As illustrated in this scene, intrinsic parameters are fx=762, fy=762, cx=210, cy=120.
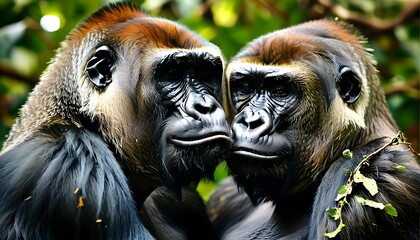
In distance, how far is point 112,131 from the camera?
4.76 meters

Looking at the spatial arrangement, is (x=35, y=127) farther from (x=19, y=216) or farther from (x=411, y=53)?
(x=411, y=53)

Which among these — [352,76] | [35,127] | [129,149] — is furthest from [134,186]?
[352,76]

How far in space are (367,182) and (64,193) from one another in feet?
5.81

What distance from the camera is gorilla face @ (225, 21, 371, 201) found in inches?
195

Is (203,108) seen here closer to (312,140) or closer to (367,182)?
(312,140)

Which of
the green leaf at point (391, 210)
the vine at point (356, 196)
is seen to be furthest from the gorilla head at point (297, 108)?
the green leaf at point (391, 210)

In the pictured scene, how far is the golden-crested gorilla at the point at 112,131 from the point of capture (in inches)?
168

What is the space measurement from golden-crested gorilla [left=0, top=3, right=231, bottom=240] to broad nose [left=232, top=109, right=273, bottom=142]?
220 mm

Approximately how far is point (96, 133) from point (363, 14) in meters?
4.81

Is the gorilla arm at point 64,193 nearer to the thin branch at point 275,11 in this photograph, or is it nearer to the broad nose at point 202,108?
the broad nose at point 202,108

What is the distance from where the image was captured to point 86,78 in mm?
4871

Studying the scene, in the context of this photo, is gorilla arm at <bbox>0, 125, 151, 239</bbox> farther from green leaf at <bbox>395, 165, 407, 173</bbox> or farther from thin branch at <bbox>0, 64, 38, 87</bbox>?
thin branch at <bbox>0, 64, 38, 87</bbox>

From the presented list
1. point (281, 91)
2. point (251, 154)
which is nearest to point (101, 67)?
point (251, 154)

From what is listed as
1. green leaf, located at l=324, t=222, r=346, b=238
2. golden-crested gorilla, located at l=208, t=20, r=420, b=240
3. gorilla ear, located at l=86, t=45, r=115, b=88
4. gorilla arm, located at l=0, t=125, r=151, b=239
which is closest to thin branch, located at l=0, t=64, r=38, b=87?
golden-crested gorilla, located at l=208, t=20, r=420, b=240
